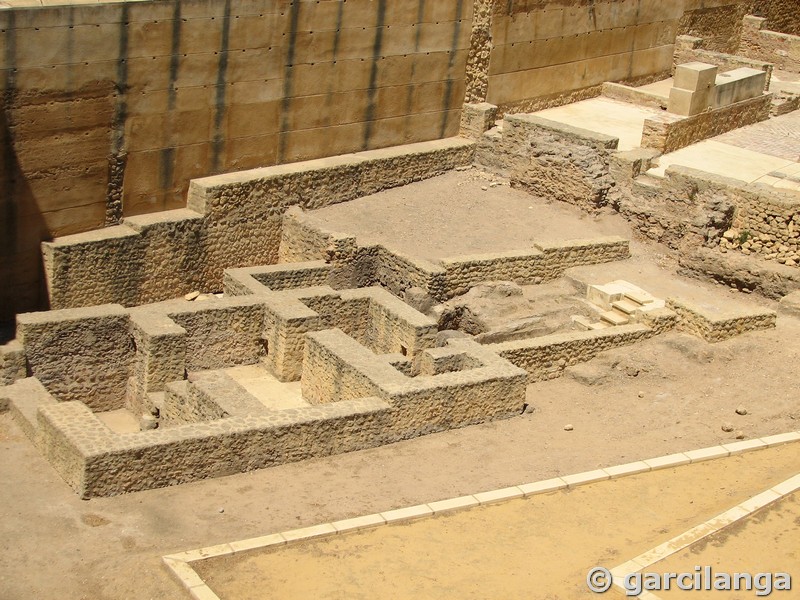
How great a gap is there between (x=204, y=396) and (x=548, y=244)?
6025mm

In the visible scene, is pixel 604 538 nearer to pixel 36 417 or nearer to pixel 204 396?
pixel 204 396

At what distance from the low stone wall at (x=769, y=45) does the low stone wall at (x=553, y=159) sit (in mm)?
9593

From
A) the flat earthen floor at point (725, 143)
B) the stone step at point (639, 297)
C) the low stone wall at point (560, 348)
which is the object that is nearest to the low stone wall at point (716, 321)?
the stone step at point (639, 297)

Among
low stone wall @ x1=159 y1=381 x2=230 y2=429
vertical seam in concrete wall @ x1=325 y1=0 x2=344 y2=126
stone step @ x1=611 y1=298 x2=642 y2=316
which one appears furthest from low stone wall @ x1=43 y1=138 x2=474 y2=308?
stone step @ x1=611 y1=298 x2=642 y2=316

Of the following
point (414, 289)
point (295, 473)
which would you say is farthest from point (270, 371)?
point (295, 473)

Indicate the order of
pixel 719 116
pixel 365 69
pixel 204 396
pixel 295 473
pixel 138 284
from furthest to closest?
pixel 719 116 → pixel 365 69 → pixel 138 284 → pixel 204 396 → pixel 295 473

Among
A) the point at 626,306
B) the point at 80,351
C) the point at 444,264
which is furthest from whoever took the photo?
the point at 444,264

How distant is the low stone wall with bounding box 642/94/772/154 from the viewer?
1995cm

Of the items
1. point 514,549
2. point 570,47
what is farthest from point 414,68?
point 514,549

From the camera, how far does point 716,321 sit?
1547 cm

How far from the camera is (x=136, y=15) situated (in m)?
16.2

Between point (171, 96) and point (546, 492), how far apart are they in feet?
26.2

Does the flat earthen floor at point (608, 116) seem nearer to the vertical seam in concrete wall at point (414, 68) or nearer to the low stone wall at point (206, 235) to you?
the vertical seam in concrete wall at point (414, 68)

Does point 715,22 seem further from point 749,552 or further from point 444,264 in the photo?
point 749,552
